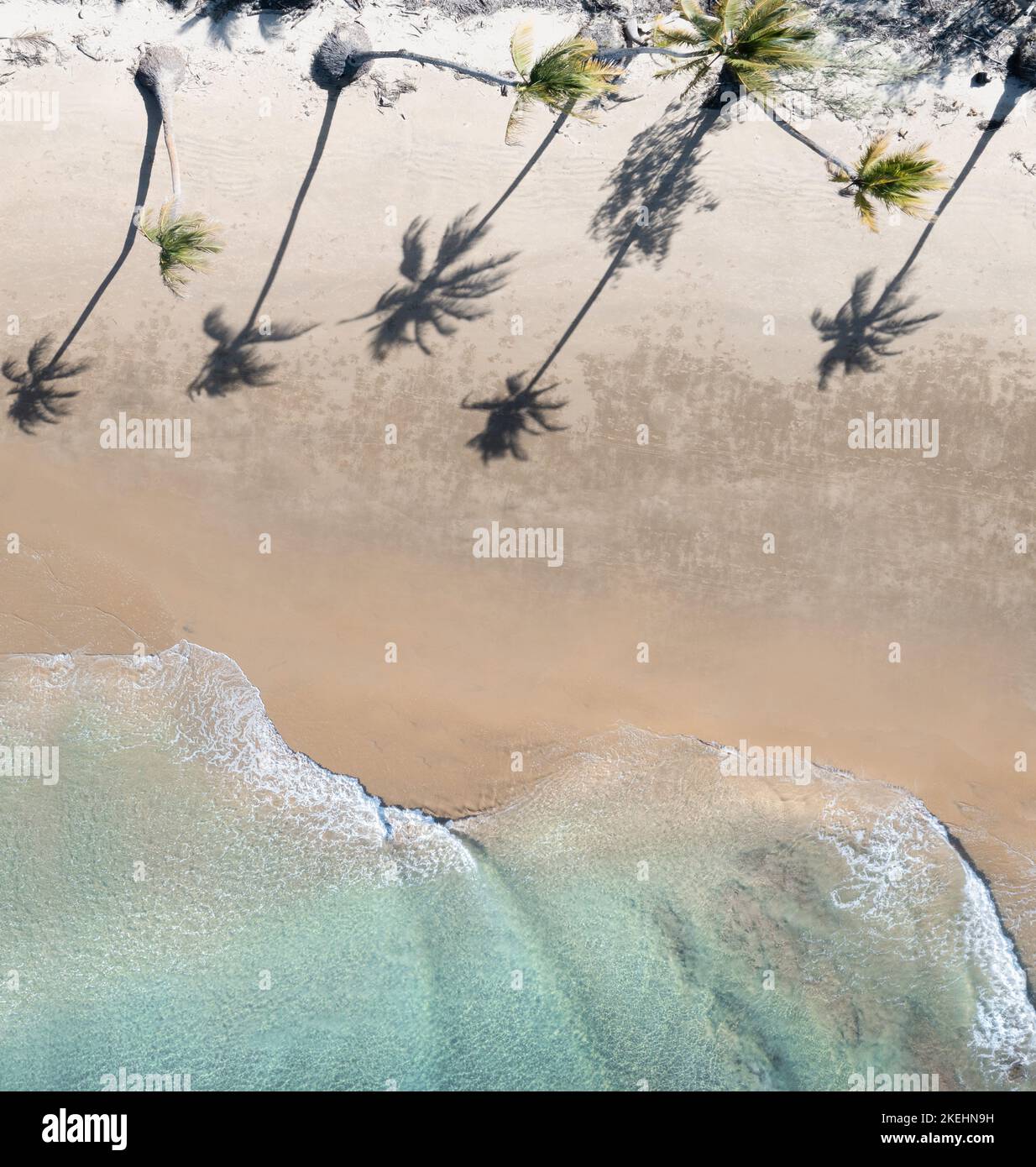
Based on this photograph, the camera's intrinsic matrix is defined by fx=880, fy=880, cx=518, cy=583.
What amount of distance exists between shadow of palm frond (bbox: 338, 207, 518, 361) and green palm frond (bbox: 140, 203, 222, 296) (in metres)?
2.37

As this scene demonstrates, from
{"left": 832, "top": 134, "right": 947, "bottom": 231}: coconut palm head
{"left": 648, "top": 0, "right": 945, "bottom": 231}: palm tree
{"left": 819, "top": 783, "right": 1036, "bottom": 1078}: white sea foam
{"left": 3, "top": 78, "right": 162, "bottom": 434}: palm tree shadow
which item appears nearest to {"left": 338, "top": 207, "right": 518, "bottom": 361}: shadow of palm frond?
{"left": 648, "top": 0, "right": 945, "bottom": 231}: palm tree

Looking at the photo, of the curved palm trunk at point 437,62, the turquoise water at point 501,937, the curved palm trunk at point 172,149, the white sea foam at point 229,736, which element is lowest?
the turquoise water at point 501,937

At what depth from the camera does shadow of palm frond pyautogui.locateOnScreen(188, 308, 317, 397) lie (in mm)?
13039

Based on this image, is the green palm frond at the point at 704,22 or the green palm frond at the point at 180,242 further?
the green palm frond at the point at 180,242

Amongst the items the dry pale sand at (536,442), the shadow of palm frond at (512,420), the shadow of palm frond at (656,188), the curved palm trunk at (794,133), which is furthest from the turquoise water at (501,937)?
the curved palm trunk at (794,133)

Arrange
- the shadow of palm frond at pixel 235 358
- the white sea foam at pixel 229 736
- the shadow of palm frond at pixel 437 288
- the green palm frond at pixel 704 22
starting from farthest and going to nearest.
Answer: the shadow of palm frond at pixel 235 358 → the shadow of palm frond at pixel 437 288 → the white sea foam at pixel 229 736 → the green palm frond at pixel 704 22

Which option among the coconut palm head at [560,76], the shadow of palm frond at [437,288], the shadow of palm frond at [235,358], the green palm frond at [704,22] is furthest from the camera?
the shadow of palm frond at [235,358]

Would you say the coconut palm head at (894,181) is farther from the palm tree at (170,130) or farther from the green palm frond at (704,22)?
the palm tree at (170,130)

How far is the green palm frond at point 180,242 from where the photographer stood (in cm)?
1153

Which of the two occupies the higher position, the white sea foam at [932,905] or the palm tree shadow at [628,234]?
the palm tree shadow at [628,234]

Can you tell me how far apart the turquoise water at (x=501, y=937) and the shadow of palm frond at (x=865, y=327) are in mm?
6074

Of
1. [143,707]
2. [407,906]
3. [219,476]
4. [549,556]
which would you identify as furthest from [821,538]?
[143,707]

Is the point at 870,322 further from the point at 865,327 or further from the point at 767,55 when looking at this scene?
the point at 767,55

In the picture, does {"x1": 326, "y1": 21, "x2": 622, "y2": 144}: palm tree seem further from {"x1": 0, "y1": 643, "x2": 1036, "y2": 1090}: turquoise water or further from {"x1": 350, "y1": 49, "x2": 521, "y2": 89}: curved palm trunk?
{"x1": 0, "y1": 643, "x2": 1036, "y2": 1090}: turquoise water
